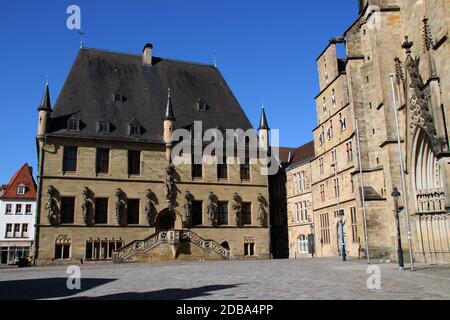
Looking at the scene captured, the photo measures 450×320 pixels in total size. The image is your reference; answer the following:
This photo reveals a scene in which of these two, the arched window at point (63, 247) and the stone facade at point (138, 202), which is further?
the stone facade at point (138, 202)

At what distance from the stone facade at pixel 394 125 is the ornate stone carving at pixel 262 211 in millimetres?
6886

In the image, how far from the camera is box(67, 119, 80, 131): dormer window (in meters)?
33.4

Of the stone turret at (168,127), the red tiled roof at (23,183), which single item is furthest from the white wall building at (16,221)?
the stone turret at (168,127)

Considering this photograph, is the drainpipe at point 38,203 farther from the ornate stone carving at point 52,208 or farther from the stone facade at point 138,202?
the ornate stone carving at point 52,208

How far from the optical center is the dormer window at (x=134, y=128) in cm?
3505

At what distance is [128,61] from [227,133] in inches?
466

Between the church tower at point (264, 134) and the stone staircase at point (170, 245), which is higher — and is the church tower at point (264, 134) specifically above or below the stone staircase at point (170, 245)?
above

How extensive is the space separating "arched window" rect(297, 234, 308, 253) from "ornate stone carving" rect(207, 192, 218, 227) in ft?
31.3

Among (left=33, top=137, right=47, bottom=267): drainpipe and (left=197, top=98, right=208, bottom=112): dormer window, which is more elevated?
(left=197, top=98, right=208, bottom=112): dormer window

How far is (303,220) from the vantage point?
1586 inches

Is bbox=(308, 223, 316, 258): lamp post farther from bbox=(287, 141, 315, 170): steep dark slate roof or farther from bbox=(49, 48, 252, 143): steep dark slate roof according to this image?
bbox=(49, 48, 252, 143): steep dark slate roof

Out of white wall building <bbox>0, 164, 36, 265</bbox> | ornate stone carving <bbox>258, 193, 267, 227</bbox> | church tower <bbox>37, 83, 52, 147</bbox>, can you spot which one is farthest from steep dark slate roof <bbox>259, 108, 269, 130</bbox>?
white wall building <bbox>0, 164, 36, 265</bbox>

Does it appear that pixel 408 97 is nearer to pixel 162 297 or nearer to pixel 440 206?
pixel 440 206

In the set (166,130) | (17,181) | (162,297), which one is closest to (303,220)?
(166,130)
